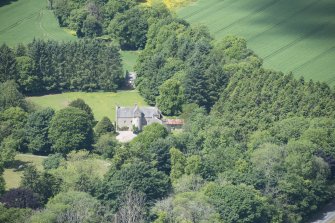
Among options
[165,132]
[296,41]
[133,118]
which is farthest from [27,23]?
[165,132]

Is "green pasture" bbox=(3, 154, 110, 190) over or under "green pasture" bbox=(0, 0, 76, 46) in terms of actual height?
under

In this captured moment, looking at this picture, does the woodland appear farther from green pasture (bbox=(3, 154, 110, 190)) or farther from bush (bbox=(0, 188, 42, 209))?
green pasture (bbox=(3, 154, 110, 190))

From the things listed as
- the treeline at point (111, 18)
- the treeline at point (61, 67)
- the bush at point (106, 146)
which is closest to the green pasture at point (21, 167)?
the bush at point (106, 146)

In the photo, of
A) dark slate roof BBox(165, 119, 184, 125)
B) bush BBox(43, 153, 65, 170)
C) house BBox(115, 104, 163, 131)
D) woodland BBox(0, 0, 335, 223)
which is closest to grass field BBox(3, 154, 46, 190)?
woodland BBox(0, 0, 335, 223)

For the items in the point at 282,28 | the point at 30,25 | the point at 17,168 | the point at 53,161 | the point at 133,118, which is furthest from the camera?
the point at 30,25

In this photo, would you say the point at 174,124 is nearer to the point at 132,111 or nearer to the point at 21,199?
the point at 132,111

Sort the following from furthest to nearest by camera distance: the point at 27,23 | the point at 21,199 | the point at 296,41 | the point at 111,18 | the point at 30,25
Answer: the point at 111,18 < the point at 27,23 < the point at 30,25 < the point at 296,41 < the point at 21,199
